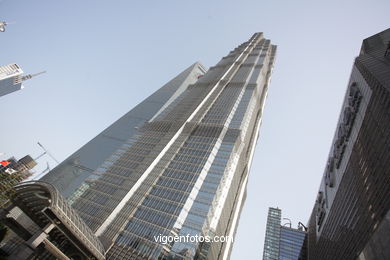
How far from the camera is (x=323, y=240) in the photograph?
6875cm

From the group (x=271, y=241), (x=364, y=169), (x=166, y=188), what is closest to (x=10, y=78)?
(x=166, y=188)

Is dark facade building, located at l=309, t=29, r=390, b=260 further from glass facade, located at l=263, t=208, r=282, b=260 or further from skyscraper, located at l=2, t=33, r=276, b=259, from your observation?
glass facade, located at l=263, t=208, r=282, b=260

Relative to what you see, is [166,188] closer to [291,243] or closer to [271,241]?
[291,243]

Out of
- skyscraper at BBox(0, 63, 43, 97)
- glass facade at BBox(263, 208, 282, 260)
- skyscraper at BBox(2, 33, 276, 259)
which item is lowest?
skyscraper at BBox(2, 33, 276, 259)

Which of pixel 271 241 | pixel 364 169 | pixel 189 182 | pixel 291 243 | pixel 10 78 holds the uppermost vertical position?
pixel 271 241

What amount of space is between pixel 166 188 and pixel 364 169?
1794 inches

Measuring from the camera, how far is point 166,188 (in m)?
62.7

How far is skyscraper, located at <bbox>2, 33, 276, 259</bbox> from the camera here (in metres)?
44.9

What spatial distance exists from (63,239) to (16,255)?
6.94 metres

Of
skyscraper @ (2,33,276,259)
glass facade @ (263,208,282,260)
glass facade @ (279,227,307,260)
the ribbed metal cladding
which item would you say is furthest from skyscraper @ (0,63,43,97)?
glass facade @ (263,208,282,260)

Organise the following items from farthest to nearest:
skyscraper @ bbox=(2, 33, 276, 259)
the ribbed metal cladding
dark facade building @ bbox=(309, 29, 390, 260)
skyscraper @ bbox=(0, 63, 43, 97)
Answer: skyscraper @ bbox=(0, 63, 43, 97) → the ribbed metal cladding → skyscraper @ bbox=(2, 33, 276, 259) → dark facade building @ bbox=(309, 29, 390, 260)

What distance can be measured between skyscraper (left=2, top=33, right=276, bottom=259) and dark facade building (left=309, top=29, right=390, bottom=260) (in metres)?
29.2

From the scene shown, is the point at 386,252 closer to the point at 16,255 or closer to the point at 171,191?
the point at 171,191

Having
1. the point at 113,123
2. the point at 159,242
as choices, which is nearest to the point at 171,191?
the point at 159,242
